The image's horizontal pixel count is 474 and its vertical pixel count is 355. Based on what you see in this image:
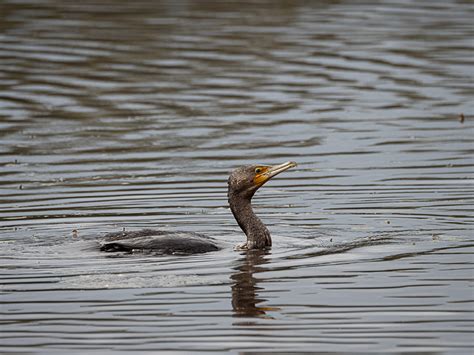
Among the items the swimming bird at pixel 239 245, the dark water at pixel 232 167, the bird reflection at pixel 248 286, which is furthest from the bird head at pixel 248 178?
the bird reflection at pixel 248 286

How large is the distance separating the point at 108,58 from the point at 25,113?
5.73 meters

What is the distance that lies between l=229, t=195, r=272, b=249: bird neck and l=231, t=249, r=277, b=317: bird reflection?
0.47ft

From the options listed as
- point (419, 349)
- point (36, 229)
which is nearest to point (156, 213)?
point (36, 229)

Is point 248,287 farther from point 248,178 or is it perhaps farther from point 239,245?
point 248,178

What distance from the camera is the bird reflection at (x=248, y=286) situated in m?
10.7

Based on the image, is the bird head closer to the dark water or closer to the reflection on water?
the dark water

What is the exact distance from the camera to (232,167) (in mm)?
18219

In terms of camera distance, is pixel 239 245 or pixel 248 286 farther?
pixel 239 245

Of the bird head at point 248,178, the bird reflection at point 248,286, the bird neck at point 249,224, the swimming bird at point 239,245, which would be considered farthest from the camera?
the bird head at point 248,178

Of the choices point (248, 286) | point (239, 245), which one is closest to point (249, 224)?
point (239, 245)

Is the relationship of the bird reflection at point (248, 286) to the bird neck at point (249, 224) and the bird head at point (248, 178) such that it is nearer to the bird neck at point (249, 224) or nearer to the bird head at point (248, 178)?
the bird neck at point (249, 224)

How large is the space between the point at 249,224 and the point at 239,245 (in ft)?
0.83

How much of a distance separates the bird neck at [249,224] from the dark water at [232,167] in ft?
0.76

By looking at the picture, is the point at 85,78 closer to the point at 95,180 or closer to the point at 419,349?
the point at 95,180
